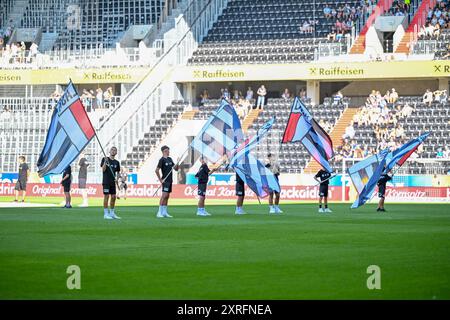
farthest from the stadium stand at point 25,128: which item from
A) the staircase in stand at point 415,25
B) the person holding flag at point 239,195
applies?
the person holding flag at point 239,195

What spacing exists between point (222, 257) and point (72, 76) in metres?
48.8

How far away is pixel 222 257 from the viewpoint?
19172mm

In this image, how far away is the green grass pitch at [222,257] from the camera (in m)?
14.8

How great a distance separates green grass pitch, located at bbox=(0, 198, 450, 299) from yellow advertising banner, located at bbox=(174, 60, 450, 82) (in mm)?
28832

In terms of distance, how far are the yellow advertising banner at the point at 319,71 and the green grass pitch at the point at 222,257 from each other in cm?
2883

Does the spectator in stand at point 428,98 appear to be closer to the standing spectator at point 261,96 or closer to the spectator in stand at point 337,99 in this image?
the spectator in stand at point 337,99

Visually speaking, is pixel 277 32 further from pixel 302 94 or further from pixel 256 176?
pixel 256 176

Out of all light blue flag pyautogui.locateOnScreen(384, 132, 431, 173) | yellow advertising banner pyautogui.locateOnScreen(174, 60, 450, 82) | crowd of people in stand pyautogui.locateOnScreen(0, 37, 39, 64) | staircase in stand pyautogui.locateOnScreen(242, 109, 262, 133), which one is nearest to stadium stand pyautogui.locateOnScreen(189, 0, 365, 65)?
yellow advertising banner pyautogui.locateOnScreen(174, 60, 450, 82)

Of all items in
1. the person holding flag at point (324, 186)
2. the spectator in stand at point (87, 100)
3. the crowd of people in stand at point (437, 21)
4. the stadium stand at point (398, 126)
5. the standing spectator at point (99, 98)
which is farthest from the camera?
the standing spectator at point (99, 98)

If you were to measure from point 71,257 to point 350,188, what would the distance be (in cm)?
3340

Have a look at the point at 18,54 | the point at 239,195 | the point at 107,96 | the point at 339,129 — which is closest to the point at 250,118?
the point at 339,129

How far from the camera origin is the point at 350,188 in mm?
51375

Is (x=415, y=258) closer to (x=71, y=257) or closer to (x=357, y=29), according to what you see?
(x=71, y=257)

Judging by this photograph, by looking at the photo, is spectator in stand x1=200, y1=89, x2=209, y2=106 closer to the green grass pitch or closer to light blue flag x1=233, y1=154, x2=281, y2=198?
light blue flag x1=233, y1=154, x2=281, y2=198
